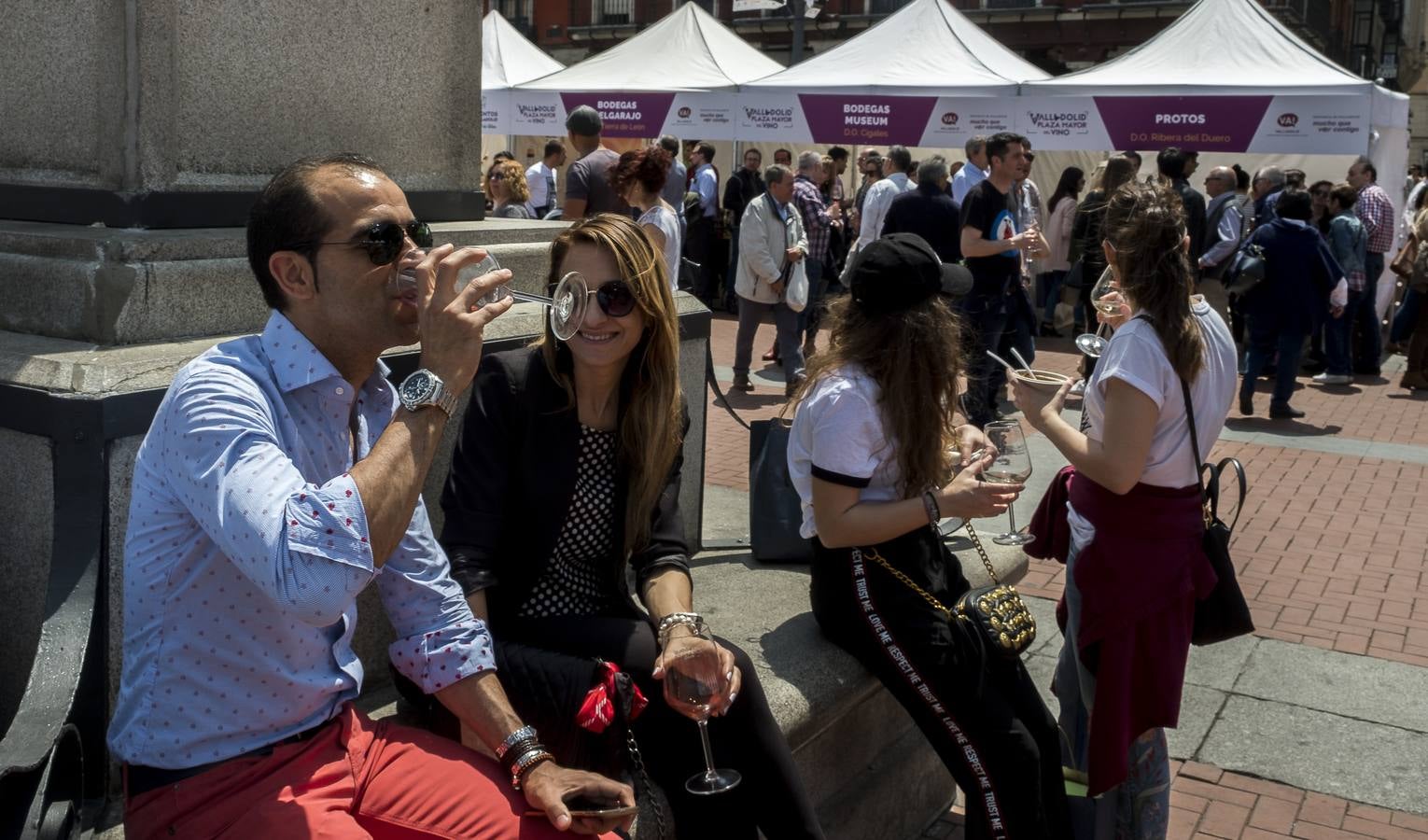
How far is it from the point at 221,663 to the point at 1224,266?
433 inches

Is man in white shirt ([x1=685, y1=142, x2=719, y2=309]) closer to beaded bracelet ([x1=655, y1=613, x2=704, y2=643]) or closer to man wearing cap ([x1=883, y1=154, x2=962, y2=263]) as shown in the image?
man wearing cap ([x1=883, y1=154, x2=962, y2=263])

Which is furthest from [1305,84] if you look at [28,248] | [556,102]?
[28,248]

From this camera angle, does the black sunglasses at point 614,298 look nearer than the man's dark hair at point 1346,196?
Yes

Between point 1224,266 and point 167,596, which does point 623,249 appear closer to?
point 167,596

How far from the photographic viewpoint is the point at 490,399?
2760 mm

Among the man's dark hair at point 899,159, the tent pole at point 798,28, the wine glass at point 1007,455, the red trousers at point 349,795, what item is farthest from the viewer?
the tent pole at point 798,28

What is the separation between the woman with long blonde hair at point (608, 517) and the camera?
2.64 metres

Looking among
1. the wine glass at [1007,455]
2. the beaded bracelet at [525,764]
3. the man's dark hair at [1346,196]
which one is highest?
the man's dark hair at [1346,196]

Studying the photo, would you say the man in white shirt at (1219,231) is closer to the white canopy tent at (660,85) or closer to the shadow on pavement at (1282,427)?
the shadow on pavement at (1282,427)

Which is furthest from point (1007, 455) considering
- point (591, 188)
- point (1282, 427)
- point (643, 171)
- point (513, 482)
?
point (1282, 427)

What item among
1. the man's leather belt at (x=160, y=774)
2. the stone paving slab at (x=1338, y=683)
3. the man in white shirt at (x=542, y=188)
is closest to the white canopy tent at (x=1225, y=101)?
the man in white shirt at (x=542, y=188)

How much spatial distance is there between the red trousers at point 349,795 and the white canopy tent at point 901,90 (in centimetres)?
1259

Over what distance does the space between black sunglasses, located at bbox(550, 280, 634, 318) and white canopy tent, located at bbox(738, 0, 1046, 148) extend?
38.4 feet

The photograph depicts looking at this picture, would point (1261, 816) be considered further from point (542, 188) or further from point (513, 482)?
point (542, 188)
